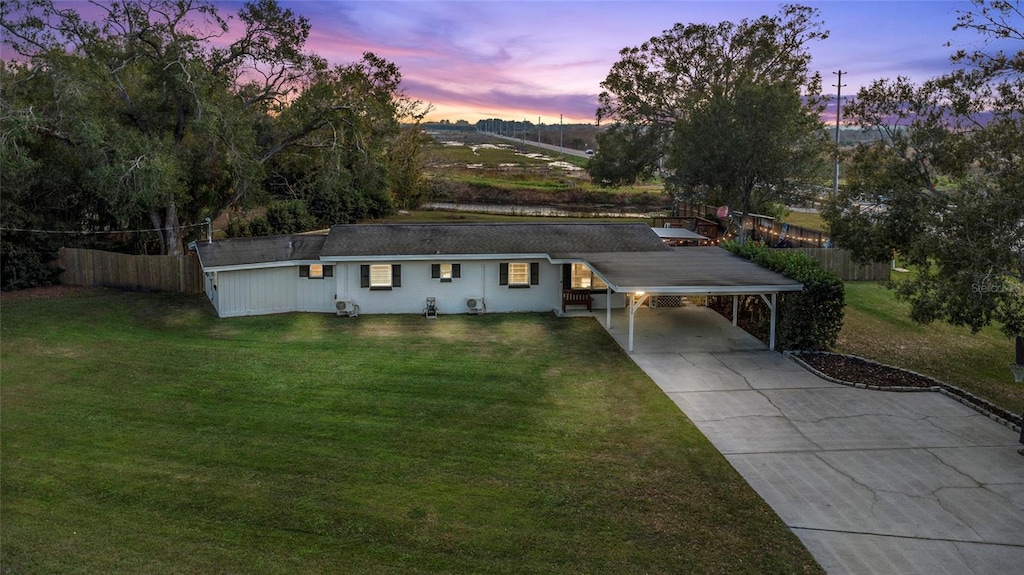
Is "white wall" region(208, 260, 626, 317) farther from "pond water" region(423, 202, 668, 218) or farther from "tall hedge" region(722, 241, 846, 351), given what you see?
"pond water" region(423, 202, 668, 218)

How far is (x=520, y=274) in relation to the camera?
896 inches

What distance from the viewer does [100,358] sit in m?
16.8

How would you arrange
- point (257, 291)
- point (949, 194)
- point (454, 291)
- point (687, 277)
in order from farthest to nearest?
1. point (454, 291)
2. point (257, 291)
3. point (687, 277)
4. point (949, 194)

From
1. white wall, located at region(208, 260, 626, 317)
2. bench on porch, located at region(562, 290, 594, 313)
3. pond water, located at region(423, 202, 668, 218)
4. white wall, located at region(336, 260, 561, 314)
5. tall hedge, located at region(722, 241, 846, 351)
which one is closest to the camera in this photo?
tall hedge, located at region(722, 241, 846, 351)

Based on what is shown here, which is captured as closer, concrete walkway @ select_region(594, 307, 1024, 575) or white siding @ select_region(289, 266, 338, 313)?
concrete walkway @ select_region(594, 307, 1024, 575)

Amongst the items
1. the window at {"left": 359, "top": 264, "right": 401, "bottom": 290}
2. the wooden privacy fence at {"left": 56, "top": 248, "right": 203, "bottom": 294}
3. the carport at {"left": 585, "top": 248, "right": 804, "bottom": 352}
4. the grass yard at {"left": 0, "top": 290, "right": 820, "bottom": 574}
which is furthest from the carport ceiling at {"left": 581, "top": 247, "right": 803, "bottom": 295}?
the wooden privacy fence at {"left": 56, "top": 248, "right": 203, "bottom": 294}

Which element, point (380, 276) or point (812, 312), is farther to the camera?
point (380, 276)

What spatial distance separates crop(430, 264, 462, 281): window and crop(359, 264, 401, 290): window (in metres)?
1.17

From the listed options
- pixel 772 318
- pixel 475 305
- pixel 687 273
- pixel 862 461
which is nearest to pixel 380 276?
pixel 475 305

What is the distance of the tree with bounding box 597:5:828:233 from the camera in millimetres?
29922

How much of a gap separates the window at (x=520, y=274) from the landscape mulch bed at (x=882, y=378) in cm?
845

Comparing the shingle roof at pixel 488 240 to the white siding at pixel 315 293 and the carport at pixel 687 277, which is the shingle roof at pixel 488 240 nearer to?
the white siding at pixel 315 293

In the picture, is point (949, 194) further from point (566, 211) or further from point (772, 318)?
point (566, 211)

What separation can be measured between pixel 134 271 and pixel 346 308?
28.8ft
